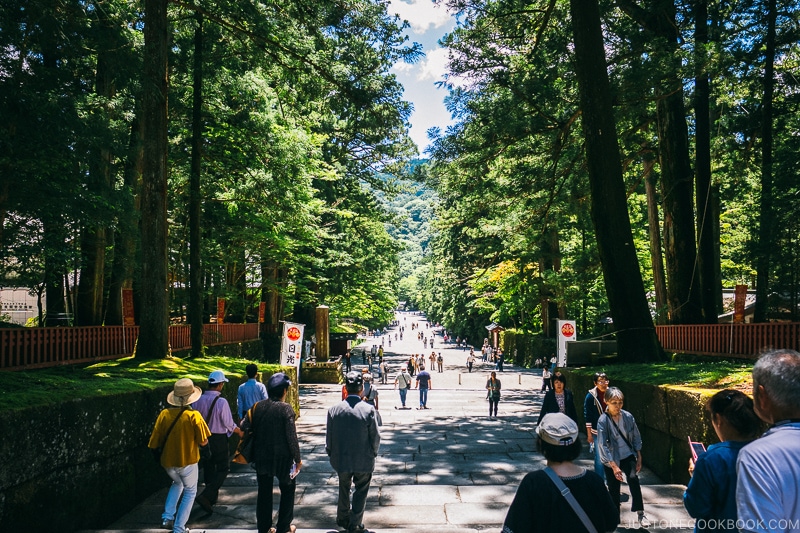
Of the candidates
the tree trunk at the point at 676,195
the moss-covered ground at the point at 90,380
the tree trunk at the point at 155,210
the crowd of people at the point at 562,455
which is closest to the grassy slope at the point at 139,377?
the moss-covered ground at the point at 90,380

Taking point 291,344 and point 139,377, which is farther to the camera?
point 291,344

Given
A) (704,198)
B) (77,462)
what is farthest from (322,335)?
(77,462)

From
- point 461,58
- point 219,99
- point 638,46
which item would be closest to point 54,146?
point 219,99

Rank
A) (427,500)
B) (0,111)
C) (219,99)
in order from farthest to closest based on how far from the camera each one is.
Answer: (219,99), (0,111), (427,500)

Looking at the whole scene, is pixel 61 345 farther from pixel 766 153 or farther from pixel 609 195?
pixel 766 153

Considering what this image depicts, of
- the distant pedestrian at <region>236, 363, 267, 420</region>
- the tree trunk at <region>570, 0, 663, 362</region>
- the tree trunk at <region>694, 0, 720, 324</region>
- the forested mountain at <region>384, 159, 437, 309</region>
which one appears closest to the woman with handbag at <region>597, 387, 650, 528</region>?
the distant pedestrian at <region>236, 363, 267, 420</region>

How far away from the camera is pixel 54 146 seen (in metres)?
8.79

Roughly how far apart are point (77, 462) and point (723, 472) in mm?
5440

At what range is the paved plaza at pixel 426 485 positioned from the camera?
5.62 metres

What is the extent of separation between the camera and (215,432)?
6363 millimetres

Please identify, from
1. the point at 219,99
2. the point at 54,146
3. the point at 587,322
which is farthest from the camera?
the point at 587,322

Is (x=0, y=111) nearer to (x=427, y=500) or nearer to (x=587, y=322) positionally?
(x=427, y=500)

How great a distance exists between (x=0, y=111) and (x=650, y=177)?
60.7 feet

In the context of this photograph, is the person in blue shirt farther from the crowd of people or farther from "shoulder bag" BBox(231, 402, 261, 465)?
"shoulder bag" BBox(231, 402, 261, 465)
